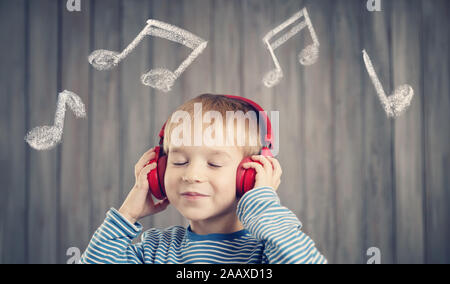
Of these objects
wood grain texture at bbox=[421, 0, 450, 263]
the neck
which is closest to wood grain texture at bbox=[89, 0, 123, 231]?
the neck

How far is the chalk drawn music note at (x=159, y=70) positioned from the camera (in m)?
1.26

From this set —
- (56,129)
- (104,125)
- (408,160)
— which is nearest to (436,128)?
(408,160)

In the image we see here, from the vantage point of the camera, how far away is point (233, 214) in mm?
740

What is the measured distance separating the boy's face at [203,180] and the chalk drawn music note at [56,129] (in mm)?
668

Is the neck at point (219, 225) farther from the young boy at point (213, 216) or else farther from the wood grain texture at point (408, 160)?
the wood grain texture at point (408, 160)

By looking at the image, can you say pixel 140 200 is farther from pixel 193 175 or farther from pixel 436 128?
pixel 436 128

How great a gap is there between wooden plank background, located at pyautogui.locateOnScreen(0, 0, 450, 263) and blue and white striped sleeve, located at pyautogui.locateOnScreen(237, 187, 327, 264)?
1.93ft

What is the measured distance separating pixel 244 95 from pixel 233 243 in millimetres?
639

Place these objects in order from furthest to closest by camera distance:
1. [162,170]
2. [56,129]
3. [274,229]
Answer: [56,129], [162,170], [274,229]

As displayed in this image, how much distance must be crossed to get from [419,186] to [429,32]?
0.52 meters

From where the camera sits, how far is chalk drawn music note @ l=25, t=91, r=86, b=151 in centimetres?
124

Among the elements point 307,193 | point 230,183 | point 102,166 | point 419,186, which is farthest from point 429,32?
point 102,166

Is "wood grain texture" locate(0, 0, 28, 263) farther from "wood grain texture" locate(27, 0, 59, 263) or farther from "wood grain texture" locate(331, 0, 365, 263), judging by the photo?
"wood grain texture" locate(331, 0, 365, 263)

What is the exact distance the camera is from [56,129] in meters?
1.24
